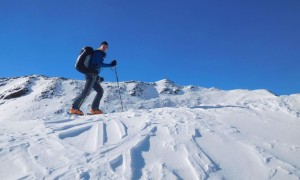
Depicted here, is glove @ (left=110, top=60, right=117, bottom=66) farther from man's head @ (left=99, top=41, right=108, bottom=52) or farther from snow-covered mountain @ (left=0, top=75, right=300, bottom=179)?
snow-covered mountain @ (left=0, top=75, right=300, bottom=179)

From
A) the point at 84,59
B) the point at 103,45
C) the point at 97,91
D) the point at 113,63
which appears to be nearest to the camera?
the point at 84,59

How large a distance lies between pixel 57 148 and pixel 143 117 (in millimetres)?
3098

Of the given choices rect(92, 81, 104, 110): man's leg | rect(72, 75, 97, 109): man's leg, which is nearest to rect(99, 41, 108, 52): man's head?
rect(72, 75, 97, 109): man's leg

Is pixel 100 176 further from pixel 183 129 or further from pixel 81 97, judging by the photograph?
pixel 81 97

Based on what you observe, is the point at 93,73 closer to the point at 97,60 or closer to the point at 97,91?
the point at 97,60

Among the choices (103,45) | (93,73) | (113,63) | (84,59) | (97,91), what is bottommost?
(97,91)

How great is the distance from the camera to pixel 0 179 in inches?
129

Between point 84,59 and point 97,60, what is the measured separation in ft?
1.53

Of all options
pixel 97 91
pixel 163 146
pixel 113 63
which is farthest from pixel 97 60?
pixel 163 146

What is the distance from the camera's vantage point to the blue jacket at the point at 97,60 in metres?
8.93

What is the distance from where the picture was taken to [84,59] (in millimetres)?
8719

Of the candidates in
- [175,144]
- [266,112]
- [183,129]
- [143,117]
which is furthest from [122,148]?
[266,112]

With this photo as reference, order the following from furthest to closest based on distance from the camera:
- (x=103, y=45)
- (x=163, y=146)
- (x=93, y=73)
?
1. (x=103, y=45)
2. (x=93, y=73)
3. (x=163, y=146)

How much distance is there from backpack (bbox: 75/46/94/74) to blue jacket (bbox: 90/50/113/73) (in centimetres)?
16
